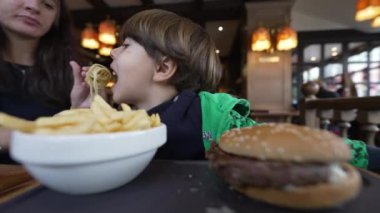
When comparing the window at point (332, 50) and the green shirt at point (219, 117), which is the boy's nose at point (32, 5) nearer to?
the green shirt at point (219, 117)

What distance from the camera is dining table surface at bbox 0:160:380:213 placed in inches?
16.5

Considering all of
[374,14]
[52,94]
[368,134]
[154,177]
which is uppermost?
[374,14]

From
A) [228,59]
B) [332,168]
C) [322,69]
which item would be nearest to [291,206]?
[332,168]

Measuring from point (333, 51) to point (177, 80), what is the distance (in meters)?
7.93

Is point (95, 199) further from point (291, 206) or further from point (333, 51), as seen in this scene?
point (333, 51)

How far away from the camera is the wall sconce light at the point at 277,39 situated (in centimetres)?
478

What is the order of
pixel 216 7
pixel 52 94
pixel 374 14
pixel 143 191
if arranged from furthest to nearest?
pixel 216 7 → pixel 374 14 → pixel 52 94 → pixel 143 191

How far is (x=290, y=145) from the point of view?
41 centimetres

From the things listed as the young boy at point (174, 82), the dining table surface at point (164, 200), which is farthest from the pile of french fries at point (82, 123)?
the young boy at point (174, 82)

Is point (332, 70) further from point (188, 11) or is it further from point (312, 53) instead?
point (188, 11)

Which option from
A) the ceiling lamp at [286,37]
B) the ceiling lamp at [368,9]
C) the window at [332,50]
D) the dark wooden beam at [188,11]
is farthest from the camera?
the window at [332,50]

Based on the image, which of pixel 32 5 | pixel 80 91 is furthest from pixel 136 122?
pixel 32 5

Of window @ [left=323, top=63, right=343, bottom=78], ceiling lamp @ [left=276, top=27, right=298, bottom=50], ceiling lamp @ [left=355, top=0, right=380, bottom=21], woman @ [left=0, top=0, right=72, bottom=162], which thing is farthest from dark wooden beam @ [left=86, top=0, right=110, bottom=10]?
window @ [left=323, top=63, right=343, bottom=78]

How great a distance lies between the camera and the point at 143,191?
1.62ft
